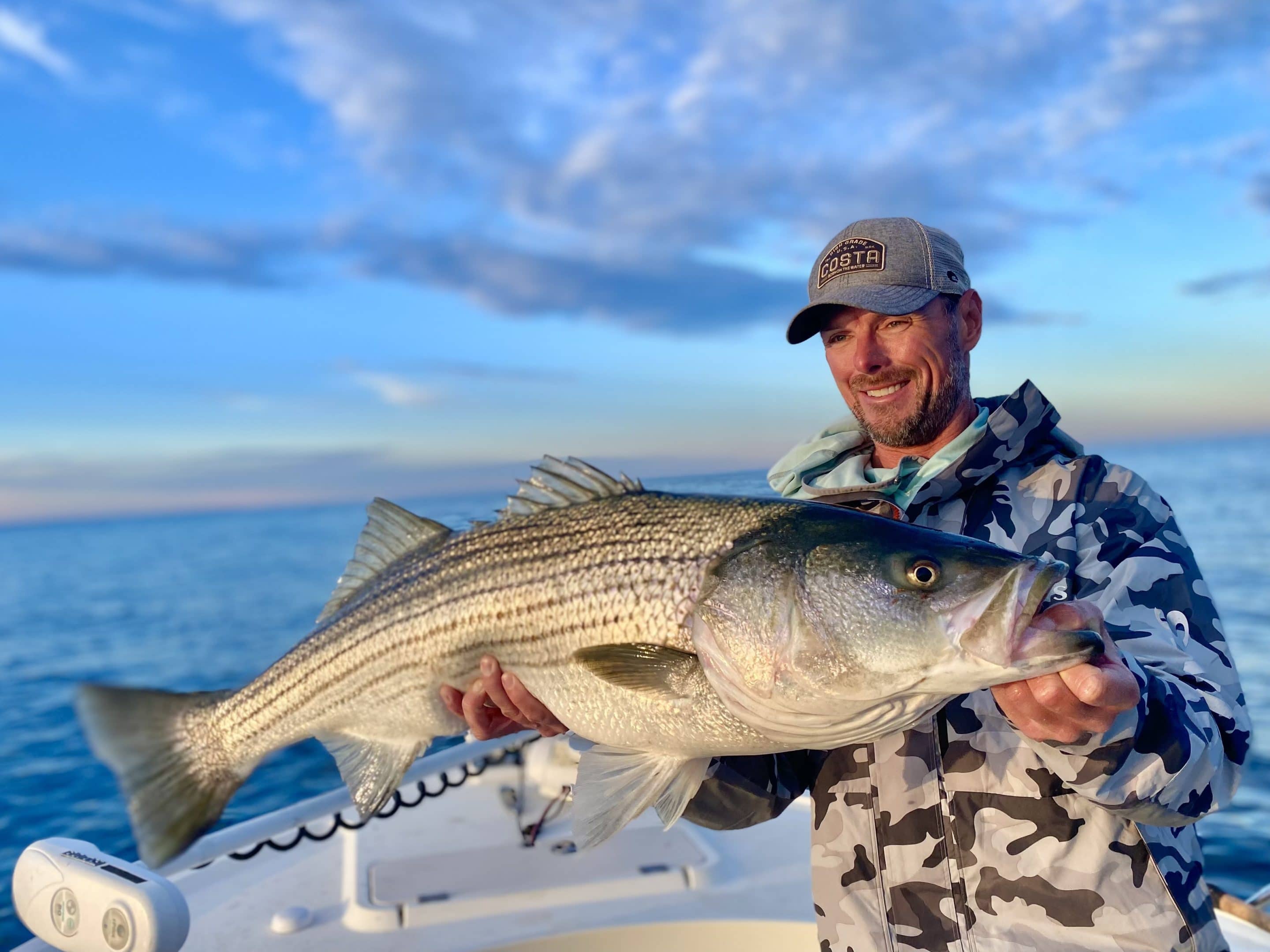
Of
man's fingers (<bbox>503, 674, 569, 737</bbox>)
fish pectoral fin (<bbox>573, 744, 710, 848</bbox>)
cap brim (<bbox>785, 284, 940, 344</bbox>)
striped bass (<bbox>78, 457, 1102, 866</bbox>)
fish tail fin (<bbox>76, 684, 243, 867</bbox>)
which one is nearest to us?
striped bass (<bbox>78, 457, 1102, 866</bbox>)

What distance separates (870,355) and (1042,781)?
155 cm

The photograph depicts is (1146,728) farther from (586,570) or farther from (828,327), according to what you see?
(828,327)

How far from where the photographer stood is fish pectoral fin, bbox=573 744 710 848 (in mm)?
2469

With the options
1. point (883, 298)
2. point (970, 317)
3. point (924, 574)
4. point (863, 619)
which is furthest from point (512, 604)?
point (970, 317)

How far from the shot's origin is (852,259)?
3135mm

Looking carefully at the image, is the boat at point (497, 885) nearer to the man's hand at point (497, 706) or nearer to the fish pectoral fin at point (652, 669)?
the man's hand at point (497, 706)

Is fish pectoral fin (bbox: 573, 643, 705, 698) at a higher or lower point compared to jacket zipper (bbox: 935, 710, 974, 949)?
higher

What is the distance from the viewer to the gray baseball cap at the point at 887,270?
3.03m

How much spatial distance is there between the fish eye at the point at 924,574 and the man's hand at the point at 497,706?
1251 mm

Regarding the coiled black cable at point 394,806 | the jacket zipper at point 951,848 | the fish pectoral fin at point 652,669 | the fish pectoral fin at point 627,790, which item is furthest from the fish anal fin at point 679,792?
the coiled black cable at point 394,806

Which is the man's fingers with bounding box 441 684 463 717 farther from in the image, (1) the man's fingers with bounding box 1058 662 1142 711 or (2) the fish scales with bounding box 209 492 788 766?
(1) the man's fingers with bounding box 1058 662 1142 711

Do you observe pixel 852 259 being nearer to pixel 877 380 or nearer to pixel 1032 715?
pixel 877 380

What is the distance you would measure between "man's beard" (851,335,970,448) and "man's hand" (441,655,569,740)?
61.4 inches

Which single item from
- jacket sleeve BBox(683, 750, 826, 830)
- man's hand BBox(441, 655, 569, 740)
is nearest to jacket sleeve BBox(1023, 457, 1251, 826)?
jacket sleeve BBox(683, 750, 826, 830)
